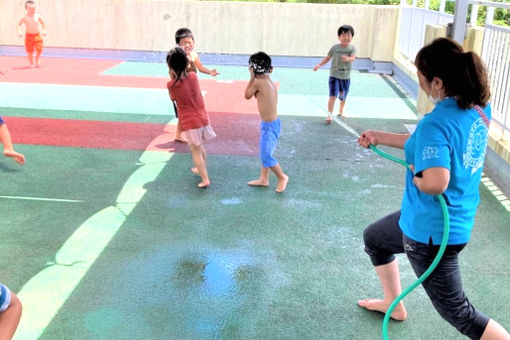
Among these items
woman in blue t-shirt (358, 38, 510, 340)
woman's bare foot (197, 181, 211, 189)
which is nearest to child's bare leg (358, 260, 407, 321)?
woman in blue t-shirt (358, 38, 510, 340)

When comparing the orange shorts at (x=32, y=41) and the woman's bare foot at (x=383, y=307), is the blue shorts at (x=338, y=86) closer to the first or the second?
the woman's bare foot at (x=383, y=307)

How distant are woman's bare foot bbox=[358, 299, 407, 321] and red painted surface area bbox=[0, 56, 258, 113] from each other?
5905 mm

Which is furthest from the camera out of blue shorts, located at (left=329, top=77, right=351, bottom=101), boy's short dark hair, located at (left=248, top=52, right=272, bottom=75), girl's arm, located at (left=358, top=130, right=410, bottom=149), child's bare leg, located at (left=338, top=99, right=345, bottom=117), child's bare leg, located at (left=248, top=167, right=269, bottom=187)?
child's bare leg, located at (left=338, top=99, right=345, bottom=117)

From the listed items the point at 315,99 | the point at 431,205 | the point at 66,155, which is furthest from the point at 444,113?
the point at 315,99

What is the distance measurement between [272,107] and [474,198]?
10.3 ft

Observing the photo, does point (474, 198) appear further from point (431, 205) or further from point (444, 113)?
point (444, 113)

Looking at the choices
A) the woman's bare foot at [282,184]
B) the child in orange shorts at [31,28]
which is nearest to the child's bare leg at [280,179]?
the woman's bare foot at [282,184]

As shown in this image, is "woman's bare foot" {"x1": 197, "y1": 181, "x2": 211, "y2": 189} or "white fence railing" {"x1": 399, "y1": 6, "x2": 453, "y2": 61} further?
"white fence railing" {"x1": 399, "y1": 6, "x2": 453, "y2": 61}

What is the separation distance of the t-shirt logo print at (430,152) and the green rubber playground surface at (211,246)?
1537 millimetres

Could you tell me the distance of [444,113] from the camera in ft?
7.62

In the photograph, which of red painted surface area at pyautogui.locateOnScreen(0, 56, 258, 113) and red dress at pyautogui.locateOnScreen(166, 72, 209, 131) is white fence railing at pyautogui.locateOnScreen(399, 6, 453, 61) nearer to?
red painted surface area at pyautogui.locateOnScreen(0, 56, 258, 113)

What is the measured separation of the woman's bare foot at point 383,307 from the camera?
3520mm

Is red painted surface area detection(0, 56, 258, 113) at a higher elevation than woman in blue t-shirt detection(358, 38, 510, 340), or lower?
lower

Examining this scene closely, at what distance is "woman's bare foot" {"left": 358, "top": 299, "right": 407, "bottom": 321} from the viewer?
139 inches
